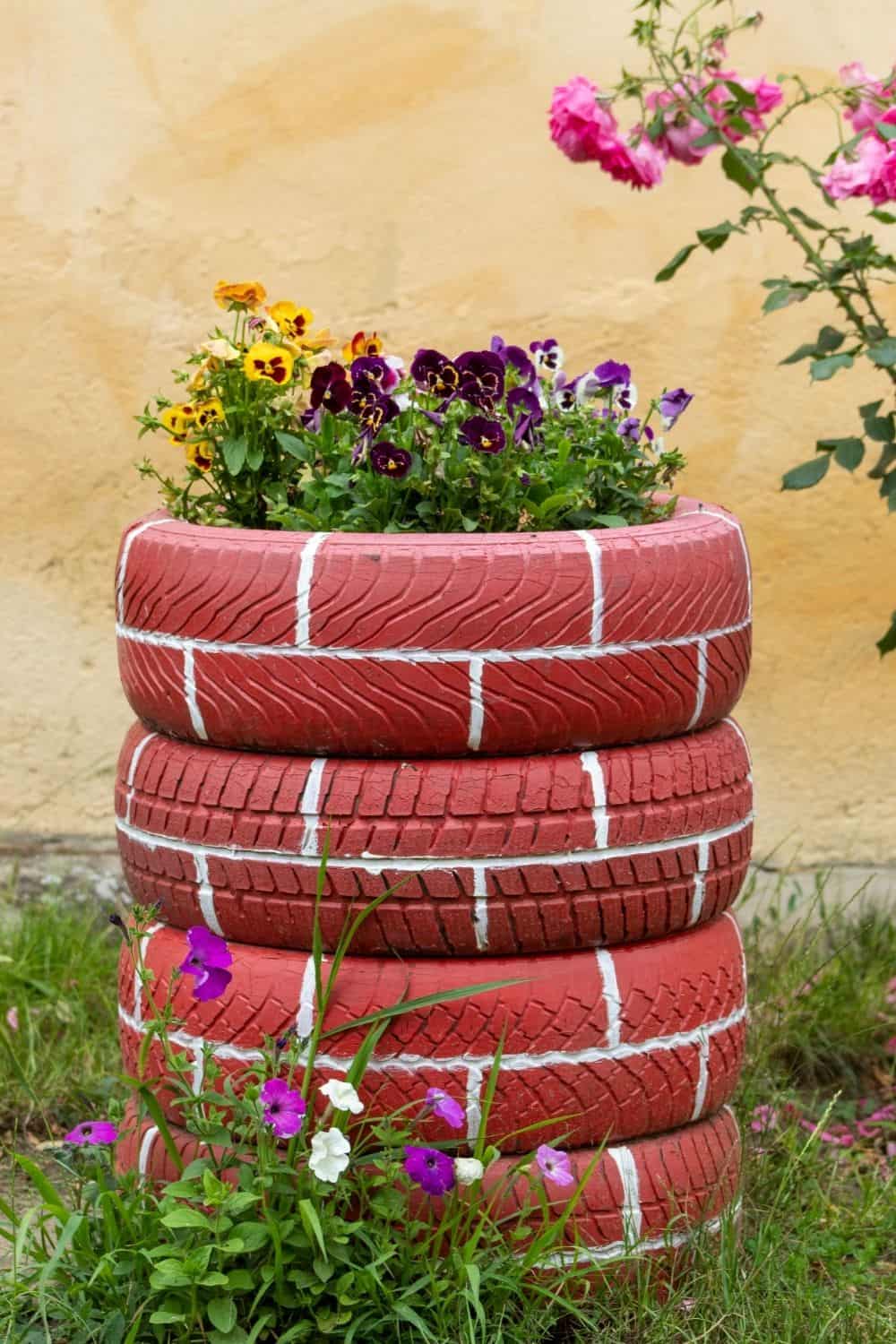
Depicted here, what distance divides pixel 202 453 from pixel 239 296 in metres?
0.27

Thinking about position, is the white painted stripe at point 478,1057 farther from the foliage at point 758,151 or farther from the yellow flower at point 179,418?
the foliage at point 758,151

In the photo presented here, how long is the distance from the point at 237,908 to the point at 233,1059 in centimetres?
20

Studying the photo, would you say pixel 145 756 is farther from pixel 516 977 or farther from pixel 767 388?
pixel 767 388

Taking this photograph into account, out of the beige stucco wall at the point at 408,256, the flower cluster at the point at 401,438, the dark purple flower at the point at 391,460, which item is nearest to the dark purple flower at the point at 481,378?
the flower cluster at the point at 401,438

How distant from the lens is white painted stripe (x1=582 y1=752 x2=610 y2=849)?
2215 mm

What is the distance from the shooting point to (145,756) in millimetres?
2396

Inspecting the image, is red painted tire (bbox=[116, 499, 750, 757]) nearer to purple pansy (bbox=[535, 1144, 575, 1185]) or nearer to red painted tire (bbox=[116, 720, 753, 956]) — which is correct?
red painted tire (bbox=[116, 720, 753, 956])

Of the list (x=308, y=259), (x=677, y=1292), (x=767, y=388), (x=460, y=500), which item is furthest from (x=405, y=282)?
(x=677, y=1292)

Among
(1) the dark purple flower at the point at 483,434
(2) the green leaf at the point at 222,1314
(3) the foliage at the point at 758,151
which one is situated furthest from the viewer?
(3) the foliage at the point at 758,151

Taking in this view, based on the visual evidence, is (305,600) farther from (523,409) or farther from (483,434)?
(523,409)

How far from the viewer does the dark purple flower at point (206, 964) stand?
2.15 metres

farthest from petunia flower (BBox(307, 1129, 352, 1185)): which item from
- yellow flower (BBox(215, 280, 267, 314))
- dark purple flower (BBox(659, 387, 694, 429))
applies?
yellow flower (BBox(215, 280, 267, 314))

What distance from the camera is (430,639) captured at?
216 cm

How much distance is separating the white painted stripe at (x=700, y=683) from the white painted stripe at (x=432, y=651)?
30 millimetres
